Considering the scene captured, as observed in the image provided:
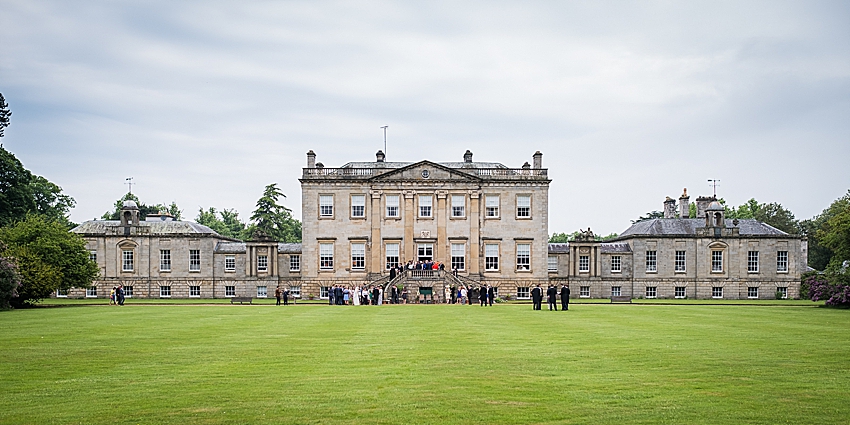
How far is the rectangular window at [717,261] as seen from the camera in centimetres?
6322

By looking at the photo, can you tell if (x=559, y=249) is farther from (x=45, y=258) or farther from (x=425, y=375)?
(x=425, y=375)

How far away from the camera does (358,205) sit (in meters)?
60.5

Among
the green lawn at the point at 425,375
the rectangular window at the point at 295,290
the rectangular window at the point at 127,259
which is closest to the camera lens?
the green lawn at the point at 425,375

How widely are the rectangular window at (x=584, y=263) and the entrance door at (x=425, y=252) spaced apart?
40.4ft

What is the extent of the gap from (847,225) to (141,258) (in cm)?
4899

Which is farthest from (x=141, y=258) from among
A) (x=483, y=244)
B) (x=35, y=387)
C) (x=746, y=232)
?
(x=35, y=387)

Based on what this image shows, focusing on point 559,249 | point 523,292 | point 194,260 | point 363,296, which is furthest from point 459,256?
point 194,260

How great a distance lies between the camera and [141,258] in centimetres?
6341

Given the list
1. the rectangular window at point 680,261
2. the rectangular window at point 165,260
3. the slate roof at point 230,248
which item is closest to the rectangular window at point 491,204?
the rectangular window at point 680,261

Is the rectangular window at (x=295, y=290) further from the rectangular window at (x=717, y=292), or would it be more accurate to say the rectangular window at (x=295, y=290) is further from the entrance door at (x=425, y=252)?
the rectangular window at (x=717, y=292)

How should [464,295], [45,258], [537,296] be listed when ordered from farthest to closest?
[464,295], [45,258], [537,296]

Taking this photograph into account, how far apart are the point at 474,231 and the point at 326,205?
1115 centimetres

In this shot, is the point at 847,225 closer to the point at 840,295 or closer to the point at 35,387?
the point at 840,295

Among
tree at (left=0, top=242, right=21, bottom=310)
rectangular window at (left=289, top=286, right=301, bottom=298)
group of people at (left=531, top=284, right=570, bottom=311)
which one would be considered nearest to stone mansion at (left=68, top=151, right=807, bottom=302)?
rectangular window at (left=289, top=286, right=301, bottom=298)
